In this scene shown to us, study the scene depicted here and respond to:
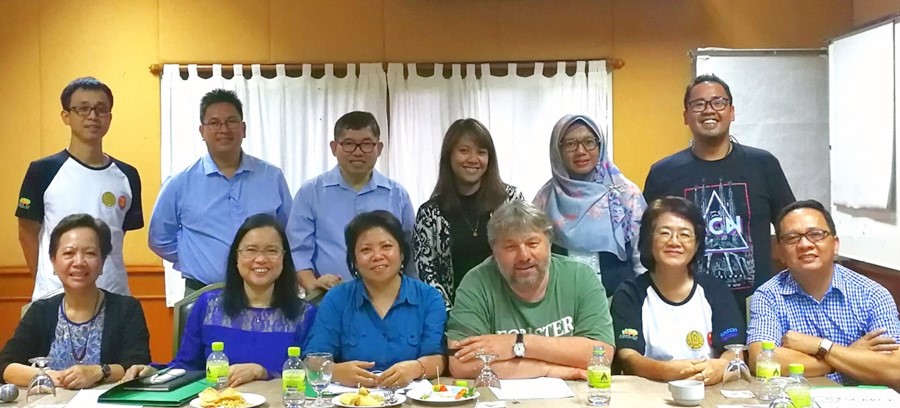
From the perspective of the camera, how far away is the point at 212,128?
3359mm

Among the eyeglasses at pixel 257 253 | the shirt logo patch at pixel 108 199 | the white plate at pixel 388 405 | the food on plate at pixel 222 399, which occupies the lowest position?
the white plate at pixel 388 405

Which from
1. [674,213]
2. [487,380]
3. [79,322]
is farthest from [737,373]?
[79,322]

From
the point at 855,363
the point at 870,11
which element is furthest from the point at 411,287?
the point at 870,11

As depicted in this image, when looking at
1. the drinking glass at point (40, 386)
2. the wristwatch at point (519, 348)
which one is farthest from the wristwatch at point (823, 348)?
the drinking glass at point (40, 386)

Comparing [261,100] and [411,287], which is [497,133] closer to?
[261,100]

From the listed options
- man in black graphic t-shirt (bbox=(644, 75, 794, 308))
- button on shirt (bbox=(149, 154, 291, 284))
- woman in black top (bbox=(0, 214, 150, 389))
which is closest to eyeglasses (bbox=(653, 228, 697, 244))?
man in black graphic t-shirt (bbox=(644, 75, 794, 308))

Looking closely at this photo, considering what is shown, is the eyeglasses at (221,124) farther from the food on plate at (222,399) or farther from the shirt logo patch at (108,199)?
the food on plate at (222,399)

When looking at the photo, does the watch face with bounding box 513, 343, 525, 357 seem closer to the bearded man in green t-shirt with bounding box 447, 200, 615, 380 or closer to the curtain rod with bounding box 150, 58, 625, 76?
the bearded man in green t-shirt with bounding box 447, 200, 615, 380

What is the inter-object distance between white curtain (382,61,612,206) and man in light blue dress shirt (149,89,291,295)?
130 cm

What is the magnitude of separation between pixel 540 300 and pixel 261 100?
2.55 m

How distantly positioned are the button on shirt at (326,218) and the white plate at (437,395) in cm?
106

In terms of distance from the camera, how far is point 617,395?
2275 mm

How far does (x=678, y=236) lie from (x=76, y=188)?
7.92ft

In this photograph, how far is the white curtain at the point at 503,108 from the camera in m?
4.59
